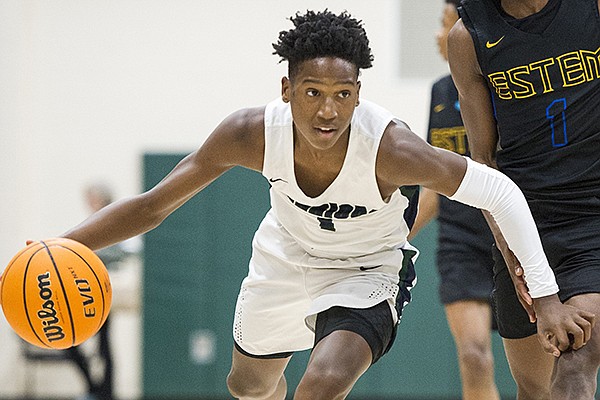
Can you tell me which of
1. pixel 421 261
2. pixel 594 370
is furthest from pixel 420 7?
pixel 594 370

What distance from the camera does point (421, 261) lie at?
8.46 m

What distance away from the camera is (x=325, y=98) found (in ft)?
10.5

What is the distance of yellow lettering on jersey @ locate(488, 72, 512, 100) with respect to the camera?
3.24 m

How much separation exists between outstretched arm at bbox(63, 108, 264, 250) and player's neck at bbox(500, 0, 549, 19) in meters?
0.91

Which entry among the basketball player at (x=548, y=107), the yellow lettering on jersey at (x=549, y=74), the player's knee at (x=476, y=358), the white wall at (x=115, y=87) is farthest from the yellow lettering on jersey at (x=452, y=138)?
the white wall at (x=115, y=87)

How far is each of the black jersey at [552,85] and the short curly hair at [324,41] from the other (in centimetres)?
38

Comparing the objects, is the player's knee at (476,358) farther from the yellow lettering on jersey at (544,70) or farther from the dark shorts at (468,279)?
Result: the yellow lettering on jersey at (544,70)

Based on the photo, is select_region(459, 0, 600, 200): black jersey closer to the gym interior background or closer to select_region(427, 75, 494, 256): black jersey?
select_region(427, 75, 494, 256): black jersey

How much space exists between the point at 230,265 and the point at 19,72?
2.92m

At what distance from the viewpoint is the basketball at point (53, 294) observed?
3.30 m

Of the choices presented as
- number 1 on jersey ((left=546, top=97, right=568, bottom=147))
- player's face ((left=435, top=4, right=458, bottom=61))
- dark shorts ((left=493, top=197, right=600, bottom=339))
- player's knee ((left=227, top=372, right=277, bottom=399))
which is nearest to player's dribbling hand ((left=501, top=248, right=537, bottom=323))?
dark shorts ((left=493, top=197, right=600, bottom=339))

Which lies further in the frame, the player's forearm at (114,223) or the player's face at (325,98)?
the player's forearm at (114,223)

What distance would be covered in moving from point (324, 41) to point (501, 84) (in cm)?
60

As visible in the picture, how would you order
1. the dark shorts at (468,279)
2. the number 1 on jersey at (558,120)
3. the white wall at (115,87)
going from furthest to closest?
1. the white wall at (115,87)
2. the dark shorts at (468,279)
3. the number 1 on jersey at (558,120)
